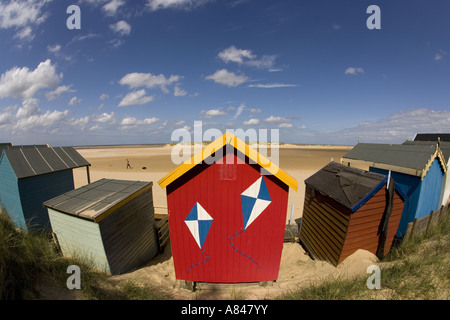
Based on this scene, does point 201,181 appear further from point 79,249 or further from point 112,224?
point 79,249

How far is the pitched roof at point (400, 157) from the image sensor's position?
6.99 m

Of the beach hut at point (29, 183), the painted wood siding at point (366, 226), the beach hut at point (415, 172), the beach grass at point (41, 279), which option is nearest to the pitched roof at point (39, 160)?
the beach hut at point (29, 183)

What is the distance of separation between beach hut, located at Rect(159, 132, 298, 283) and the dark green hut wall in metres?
2.17

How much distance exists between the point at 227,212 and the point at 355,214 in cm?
390

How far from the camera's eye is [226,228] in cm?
477

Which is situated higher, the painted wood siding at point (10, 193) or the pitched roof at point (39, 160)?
the pitched roof at point (39, 160)

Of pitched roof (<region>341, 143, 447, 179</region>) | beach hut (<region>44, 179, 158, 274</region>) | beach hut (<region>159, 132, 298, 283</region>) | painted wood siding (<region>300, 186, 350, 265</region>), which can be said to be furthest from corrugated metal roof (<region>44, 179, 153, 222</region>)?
pitched roof (<region>341, 143, 447, 179</region>)

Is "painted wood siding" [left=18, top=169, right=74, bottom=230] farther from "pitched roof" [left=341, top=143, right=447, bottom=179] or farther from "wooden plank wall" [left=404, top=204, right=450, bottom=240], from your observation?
"pitched roof" [left=341, top=143, right=447, bottom=179]

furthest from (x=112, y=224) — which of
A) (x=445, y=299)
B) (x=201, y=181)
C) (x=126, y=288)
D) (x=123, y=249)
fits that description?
(x=445, y=299)

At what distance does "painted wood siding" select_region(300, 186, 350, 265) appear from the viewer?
5.47 m

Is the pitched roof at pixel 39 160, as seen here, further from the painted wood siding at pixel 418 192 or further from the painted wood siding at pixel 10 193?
the painted wood siding at pixel 418 192

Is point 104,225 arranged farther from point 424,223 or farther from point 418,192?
point 418,192
